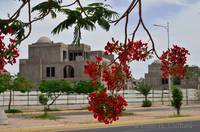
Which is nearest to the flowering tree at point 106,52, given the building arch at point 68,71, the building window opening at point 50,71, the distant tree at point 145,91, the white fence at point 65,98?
the white fence at point 65,98

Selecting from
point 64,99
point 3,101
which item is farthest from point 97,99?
point 64,99

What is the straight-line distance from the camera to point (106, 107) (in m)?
3.44

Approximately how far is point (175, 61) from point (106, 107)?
1.93 feet

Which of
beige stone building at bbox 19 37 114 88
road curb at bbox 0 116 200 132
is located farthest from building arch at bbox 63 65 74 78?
road curb at bbox 0 116 200 132

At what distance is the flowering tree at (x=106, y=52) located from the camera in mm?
2969

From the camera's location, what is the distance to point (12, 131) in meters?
22.9

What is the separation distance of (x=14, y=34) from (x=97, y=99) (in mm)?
815

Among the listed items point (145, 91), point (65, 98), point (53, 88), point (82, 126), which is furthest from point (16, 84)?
point (82, 126)

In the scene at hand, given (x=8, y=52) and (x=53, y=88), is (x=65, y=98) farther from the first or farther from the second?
(x=8, y=52)

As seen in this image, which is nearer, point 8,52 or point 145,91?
point 8,52

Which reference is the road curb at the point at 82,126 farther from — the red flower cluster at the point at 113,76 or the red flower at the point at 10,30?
the red flower at the point at 10,30

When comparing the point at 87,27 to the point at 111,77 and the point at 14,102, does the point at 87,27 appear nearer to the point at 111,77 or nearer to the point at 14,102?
the point at 111,77

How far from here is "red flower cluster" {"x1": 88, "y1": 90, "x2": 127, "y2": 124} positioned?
11.2ft

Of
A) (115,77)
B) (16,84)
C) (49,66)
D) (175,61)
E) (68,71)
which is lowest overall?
(115,77)
